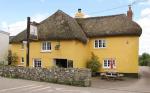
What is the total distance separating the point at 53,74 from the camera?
2716cm

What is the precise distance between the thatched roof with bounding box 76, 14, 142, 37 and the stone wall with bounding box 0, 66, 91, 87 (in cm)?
1236

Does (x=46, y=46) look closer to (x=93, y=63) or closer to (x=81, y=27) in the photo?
(x=81, y=27)

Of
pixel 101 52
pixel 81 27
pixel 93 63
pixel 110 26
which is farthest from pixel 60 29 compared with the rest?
pixel 110 26

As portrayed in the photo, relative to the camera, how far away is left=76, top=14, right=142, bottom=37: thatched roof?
121 ft

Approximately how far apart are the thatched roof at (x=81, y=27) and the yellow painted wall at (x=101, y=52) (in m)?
0.77

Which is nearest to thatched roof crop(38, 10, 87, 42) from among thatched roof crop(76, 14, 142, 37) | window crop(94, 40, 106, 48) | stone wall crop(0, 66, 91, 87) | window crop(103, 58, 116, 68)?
thatched roof crop(76, 14, 142, 37)

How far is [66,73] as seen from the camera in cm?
2652

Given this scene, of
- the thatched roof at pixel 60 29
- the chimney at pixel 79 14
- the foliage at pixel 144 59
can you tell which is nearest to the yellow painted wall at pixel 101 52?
the thatched roof at pixel 60 29

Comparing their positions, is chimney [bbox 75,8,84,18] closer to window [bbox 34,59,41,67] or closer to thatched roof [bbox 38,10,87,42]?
thatched roof [bbox 38,10,87,42]

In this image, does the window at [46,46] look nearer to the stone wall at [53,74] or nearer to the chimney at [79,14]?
the chimney at [79,14]

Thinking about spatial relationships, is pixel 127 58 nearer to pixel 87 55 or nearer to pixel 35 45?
pixel 87 55

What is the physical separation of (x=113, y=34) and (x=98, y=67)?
4475 mm

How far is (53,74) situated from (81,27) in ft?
49.8

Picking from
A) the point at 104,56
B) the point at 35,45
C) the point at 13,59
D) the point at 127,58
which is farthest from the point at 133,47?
the point at 13,59
